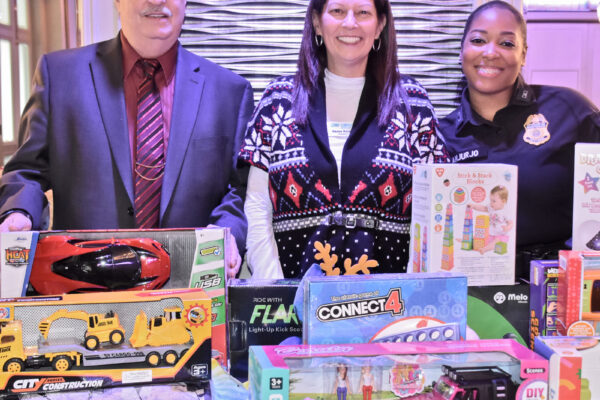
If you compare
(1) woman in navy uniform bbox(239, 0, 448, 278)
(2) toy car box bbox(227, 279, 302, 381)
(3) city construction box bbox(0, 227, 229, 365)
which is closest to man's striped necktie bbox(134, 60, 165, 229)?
(1) woman in navy uniform bbox(239, 0, 448, 278)

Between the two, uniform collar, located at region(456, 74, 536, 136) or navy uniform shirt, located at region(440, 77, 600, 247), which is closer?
navy uniform shirt, located at region(440, 77, 600, 247)

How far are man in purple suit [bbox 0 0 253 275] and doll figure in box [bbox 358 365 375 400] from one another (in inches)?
39.3

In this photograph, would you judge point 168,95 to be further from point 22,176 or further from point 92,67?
point 22,176

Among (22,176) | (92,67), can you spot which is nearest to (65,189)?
Answer: (22,176)

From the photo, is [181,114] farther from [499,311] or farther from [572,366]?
[572,366]

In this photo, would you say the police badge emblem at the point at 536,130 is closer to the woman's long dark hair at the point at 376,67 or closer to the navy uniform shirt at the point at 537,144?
the navy uniform shirt at the point at 537,144

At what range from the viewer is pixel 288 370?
1159 mm

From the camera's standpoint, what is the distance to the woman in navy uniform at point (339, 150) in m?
2.11

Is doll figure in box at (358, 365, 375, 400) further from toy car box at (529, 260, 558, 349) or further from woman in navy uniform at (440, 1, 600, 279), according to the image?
woman in navy uniform at (440, 1, 600, 279)

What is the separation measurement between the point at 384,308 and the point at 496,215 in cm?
50

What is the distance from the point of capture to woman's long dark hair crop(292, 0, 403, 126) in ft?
7.13

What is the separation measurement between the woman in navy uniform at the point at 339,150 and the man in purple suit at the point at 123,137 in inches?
5.8

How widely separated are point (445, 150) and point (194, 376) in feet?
4.32

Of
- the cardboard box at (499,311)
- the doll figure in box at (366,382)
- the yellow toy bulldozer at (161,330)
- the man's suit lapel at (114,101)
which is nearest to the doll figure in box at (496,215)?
the cardboard box at (499,311)
